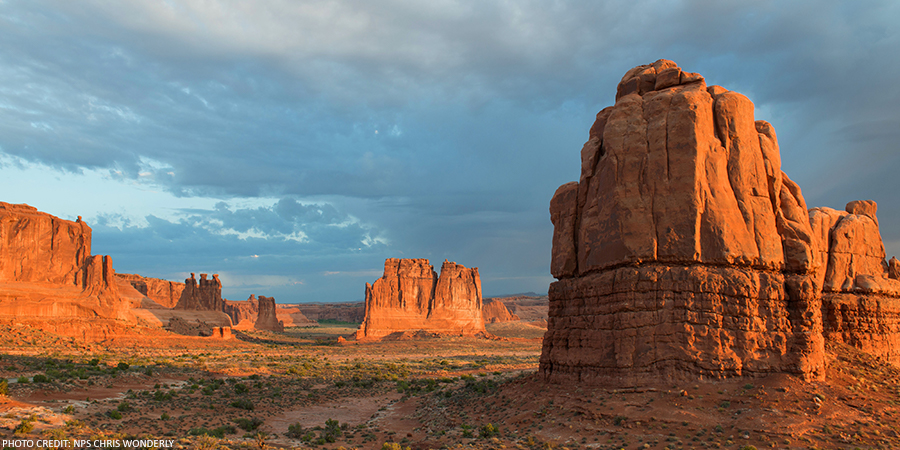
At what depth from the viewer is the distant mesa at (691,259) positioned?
14.5 metres

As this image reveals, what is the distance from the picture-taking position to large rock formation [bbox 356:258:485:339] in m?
90.5

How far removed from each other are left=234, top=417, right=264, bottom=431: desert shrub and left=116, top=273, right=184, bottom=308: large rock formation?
92693mm

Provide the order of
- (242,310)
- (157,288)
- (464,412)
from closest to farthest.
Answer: (464,412) → (157,288) → (242,310)

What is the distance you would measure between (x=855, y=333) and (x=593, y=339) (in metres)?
10.4

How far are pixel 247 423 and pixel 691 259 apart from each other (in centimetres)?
1742

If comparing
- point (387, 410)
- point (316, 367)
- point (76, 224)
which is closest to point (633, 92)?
point (387, 410)

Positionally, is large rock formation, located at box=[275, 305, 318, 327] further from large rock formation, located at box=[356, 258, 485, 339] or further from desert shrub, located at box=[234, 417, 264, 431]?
desert shrub, located at box=[234, 417, 264, 431]

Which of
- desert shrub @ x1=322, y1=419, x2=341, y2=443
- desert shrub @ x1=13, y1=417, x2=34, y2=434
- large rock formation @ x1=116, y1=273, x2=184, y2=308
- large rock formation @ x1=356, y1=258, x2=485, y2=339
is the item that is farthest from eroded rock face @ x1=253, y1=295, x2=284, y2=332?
desert shrub @ x1=13, y1=417, x2=34, y2=434

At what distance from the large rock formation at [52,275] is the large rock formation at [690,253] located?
192ft

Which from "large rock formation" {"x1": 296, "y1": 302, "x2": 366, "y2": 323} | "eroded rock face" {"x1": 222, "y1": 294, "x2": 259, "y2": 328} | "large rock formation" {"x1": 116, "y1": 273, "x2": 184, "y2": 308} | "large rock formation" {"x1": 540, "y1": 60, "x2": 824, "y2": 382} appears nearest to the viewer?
"large rock formation" {"x1": 540, "y1": 60, "x2": 824, "y2": 382}

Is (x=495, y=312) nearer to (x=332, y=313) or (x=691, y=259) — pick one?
(x=332, y=313)

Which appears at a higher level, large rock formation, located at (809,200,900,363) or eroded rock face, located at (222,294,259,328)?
large rock formation, located at (809,200,900,363)

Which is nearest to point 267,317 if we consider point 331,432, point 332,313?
point 332,313

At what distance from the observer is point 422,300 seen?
313ft
